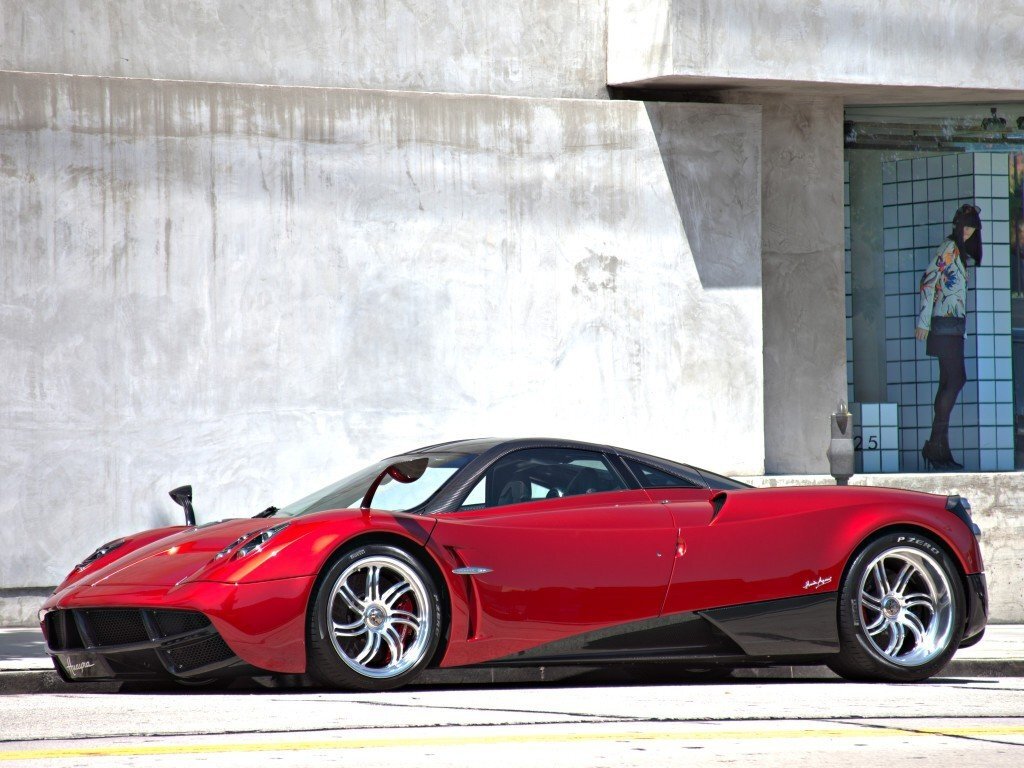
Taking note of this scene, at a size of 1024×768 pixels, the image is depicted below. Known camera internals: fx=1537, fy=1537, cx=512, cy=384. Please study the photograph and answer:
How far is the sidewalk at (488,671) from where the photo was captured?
7738mm

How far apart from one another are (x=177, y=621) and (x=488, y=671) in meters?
1.96

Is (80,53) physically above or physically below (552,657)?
above

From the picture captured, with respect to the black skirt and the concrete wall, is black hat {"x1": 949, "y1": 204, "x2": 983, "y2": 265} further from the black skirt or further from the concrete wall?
the concrete wall

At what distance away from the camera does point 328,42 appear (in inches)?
494

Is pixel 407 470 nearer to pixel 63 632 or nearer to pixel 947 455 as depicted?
pixel 63 632

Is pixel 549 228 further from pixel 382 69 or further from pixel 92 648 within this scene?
pixel 92 648

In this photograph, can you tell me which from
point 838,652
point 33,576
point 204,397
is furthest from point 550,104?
point 838,652

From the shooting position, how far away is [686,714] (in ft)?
20.1

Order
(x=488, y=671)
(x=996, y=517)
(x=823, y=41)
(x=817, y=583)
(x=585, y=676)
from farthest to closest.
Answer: (x=996, y=517) < (x=823, y=41) < (x=585, y=676) < (x=488, y=671) < (x=817, y=583)

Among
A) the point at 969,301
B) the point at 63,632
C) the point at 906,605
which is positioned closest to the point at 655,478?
the point at 906,605

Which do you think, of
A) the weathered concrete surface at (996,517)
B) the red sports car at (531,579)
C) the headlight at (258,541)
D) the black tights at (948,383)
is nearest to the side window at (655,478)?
the red sports car at (531,579)

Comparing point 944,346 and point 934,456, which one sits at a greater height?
point 944,346

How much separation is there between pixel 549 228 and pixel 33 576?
4875 millimetres

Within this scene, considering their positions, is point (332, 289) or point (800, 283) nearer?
point (332, 289)
